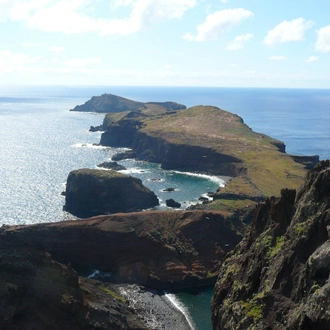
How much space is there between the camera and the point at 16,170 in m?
179

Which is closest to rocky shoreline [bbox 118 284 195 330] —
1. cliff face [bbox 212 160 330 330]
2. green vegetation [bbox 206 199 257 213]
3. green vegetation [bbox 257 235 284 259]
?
cliff face [bbox 212 160 330 330]

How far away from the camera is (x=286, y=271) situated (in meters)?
43.3

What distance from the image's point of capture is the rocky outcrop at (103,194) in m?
137

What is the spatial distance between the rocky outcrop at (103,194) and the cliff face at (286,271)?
8320 cm

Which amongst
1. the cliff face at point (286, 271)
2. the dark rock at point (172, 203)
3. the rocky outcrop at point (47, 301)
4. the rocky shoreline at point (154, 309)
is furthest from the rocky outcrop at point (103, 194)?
the cliff face at point (286, 271)

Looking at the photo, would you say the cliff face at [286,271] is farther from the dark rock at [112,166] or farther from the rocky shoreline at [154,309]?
the dark rock at [112,166]

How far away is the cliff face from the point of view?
37.4 m

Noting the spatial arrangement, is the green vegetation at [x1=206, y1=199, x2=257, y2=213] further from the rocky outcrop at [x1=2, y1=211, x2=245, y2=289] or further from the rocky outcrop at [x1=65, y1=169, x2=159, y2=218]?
the rocky outcrop at [x1=2, y1=211, x2=245, y2=289]

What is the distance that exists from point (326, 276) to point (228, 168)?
151318 mm

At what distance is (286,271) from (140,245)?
54881 millimetres

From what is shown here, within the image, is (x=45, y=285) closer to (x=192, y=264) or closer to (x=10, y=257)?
(x=10, y=257)

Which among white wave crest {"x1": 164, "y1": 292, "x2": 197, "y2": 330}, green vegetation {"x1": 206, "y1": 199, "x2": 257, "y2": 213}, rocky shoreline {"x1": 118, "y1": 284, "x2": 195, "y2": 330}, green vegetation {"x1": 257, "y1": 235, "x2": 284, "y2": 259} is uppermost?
green vegetation {"x1": 257, "y1": 235, "x2": 284, "y2": 259}

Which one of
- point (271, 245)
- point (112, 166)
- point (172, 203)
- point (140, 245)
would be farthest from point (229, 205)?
point (271, 245)

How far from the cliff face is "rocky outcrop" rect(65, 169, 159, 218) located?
83198 millimetres
